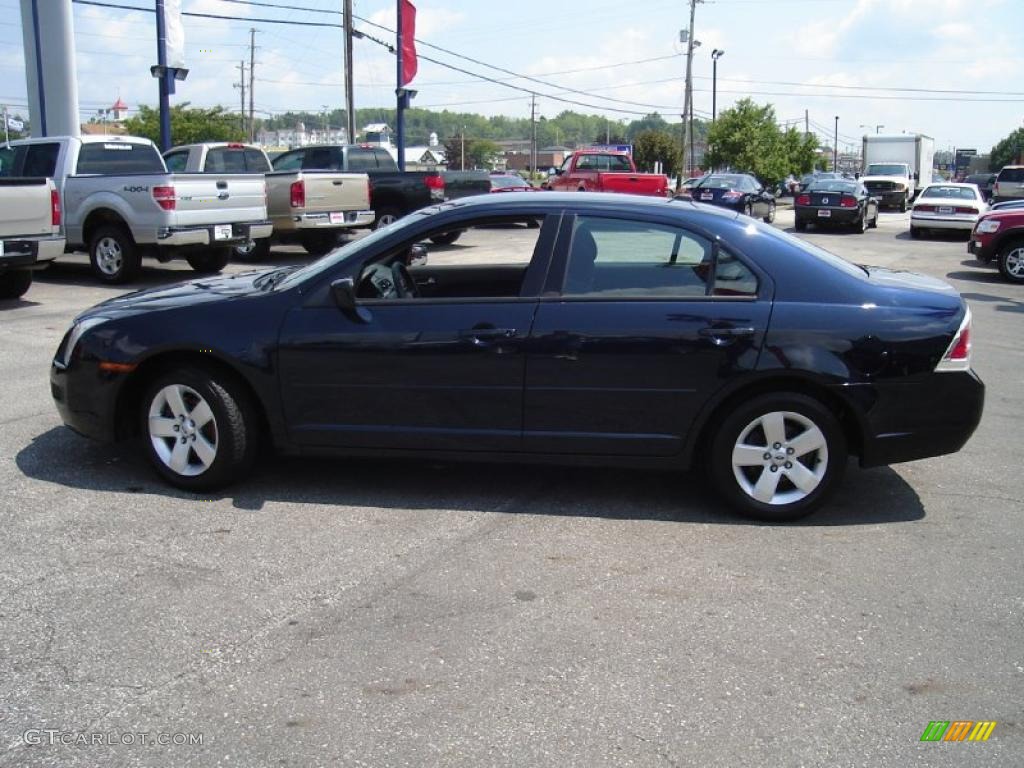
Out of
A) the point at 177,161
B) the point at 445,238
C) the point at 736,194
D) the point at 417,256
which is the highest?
the point at 177,161

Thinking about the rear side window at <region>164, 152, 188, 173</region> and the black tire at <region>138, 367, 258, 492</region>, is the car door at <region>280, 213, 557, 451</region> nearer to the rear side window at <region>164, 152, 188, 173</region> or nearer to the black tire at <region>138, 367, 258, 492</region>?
the black tire at <region>138, 367, 258, 492</region>

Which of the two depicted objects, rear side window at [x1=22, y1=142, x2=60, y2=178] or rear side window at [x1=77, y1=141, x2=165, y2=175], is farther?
rear side window at [x1=77, y1=141, x2=165, y2=175]

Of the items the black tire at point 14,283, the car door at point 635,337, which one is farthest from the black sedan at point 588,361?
the black tire at point 14,283

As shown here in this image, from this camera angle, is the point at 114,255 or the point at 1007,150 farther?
the point at 1007,150

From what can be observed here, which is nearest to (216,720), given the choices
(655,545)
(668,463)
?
(655,545)

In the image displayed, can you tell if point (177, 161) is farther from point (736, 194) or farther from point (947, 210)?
point (947, 210)

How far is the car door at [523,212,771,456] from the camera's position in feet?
16.0

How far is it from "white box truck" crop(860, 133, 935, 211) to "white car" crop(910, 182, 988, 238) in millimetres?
12240

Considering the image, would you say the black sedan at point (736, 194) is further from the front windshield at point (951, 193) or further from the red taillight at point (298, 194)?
the red taillight at point (298, 194)

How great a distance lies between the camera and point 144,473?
5.56 meters

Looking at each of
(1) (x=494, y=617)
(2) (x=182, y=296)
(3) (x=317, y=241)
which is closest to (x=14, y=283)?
(3) (x=317, y=241)

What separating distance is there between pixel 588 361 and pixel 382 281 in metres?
1.22

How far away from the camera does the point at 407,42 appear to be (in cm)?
2806

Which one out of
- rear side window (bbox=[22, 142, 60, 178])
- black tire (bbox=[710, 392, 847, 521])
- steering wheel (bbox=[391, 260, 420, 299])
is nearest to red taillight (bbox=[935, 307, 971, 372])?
black tire (bbox=[710, 392, 847, 521])
